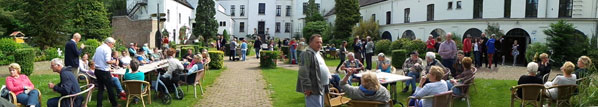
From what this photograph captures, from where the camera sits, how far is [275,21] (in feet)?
200

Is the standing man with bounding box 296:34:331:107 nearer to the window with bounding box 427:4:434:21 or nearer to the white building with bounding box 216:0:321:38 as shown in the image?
the window with bounding box 427:4:434:21

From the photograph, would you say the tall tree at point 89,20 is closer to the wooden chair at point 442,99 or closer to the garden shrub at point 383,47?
the garden shrub at point 383,47

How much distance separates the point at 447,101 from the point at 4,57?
2015 centimetres

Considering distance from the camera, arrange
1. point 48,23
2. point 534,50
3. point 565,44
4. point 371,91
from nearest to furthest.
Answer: point 371,91 < point 565,44 < point 534,50 < point 48,23

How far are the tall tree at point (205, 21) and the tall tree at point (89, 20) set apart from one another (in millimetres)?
10563

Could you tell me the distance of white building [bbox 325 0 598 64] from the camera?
2034 centimetres

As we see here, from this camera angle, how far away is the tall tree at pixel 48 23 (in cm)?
2428

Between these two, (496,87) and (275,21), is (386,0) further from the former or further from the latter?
(275,21)

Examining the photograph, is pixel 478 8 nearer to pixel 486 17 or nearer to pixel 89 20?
pixel 486 17

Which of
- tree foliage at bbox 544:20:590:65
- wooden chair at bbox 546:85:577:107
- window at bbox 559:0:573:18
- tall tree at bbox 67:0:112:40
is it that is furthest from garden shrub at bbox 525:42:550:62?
tall tree at bbox 67:0:112:40

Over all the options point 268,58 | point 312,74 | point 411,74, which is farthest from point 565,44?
point 312,74

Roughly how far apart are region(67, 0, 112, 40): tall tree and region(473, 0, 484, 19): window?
82.9ft

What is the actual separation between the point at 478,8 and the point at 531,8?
2.88 metres

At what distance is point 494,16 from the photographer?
922 inches
